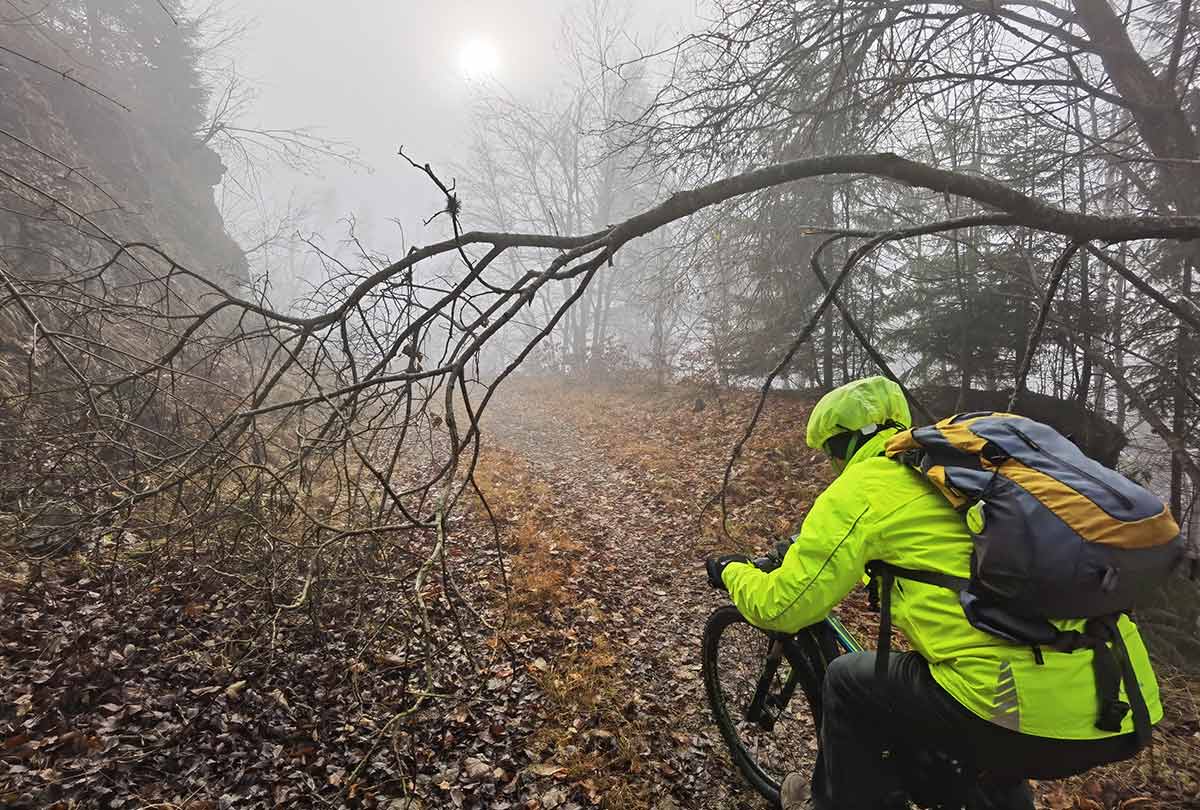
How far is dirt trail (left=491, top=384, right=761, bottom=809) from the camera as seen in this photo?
10.2 feet

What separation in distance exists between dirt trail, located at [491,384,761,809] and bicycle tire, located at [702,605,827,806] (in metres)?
0.13

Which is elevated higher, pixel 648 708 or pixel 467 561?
pixel 467 561

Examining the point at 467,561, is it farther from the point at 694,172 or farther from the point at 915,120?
the point at 915,120

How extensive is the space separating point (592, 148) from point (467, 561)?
20.6 meters

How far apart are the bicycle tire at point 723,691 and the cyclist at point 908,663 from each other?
0.49 m

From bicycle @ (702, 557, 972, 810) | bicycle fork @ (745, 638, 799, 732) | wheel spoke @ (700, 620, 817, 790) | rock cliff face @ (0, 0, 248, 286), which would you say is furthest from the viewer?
rock cliff face @ (0, 0, 248, 286)

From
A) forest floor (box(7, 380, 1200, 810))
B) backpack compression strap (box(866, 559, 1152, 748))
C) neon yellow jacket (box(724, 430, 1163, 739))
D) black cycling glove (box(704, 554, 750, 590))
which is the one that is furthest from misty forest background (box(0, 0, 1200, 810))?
backpack compression strap (box(866, 559, 1152, 748))

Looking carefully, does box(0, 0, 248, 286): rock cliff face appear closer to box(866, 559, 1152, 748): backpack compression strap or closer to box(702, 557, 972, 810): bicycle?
box(702, 557, 972, 810): bicycle

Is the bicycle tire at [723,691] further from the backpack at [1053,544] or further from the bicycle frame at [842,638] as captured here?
the backpack at [1053,544]

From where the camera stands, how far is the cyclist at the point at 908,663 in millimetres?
1503

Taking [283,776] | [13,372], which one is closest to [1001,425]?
[283,776]

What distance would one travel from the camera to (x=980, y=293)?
7.32m

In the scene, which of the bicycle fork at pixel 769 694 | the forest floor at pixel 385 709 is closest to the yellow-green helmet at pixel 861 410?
the bicycle fork at pixel 769 694

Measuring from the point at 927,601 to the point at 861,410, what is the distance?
0.79 metres
